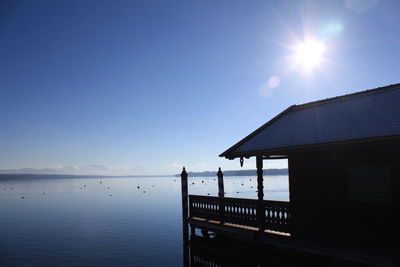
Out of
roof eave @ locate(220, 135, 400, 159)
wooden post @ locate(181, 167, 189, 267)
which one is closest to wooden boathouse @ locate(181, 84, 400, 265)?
roof eave @ locate(220, 135, 400, 159)

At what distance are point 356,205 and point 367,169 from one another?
1.36 meters

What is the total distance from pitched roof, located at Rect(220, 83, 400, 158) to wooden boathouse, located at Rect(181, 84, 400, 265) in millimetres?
39

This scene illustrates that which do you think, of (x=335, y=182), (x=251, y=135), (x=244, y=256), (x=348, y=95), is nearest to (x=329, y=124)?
(x=335, y=182)

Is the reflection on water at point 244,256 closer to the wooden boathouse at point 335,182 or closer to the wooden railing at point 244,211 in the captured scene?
the wooden boathouse at point 335,182

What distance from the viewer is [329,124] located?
13.2m

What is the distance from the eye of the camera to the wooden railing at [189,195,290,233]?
1365 centimetres

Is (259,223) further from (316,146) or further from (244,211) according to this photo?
(316,146)

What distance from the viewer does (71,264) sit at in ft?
84.6

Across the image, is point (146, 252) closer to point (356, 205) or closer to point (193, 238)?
point (193, 238)

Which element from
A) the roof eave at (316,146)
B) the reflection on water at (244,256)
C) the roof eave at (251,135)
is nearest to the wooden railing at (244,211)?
the reflection on water at (244,256)

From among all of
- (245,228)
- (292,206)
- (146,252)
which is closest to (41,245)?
(146,252)

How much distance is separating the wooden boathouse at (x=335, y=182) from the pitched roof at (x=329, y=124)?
4 centimetres

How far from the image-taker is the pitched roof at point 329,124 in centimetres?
1145

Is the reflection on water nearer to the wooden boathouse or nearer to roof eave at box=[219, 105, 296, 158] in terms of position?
the wooden boathouse
